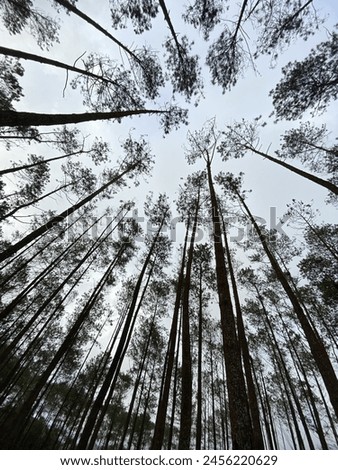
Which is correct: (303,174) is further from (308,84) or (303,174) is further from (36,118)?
(36,118)

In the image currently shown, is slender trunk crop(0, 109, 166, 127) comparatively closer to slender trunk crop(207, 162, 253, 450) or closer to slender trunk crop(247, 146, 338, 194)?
slender trunk crop(207, 162, 253, 450)

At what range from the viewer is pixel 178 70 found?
647 cm

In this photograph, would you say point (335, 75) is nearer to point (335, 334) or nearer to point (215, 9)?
point (215, 9)

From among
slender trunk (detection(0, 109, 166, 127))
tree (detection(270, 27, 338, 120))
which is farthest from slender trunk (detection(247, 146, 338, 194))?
slender trunk (detection(0, 109, 166, 127))

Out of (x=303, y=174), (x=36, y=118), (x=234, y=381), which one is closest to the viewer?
(x=234, y=381)

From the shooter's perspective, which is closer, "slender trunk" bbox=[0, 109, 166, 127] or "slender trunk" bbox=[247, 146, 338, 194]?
"slender trunk" bbox=[0, 109, 166, 127]

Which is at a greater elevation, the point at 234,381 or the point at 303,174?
the point at 303,174

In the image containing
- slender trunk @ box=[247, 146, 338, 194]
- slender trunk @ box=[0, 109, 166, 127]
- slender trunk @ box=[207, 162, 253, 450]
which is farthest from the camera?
slender trunk @ box=[247, 146, 338, 194]

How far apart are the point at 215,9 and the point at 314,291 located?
41.0 ft

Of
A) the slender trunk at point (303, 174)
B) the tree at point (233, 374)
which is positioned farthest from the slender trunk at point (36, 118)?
the slender trunk at point (303, 174)

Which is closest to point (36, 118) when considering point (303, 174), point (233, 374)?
point (233, 374)

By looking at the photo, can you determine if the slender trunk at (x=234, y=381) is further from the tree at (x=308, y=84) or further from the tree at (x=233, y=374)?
the tree at (x=308, y=84)
